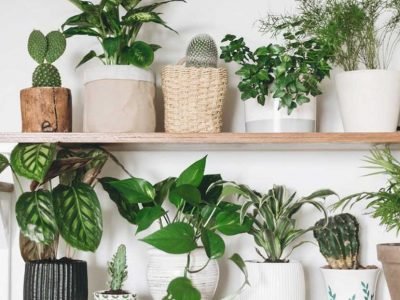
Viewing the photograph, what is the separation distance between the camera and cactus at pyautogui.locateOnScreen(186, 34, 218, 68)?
4.63 ft

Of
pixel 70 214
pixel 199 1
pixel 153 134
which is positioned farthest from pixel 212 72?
pixel 70 214

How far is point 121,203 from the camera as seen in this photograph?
144 cm

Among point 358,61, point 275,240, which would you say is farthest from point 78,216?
point 358,61

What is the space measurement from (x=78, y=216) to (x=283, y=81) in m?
0.48

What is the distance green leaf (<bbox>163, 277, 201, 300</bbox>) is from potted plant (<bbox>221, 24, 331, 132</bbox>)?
0.34m

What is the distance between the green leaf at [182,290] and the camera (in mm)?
1298

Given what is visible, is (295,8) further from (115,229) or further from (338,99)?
(115,229)

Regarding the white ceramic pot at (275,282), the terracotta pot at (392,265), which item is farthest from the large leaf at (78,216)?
the terracotta pot at (392,265)

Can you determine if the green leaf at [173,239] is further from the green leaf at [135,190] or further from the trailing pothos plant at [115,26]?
the trailing pothos plant at [115,26]

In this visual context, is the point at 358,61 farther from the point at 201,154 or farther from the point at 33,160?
the point at 33,160

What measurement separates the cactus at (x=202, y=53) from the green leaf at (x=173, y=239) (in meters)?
0.33

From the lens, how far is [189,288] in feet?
4.33

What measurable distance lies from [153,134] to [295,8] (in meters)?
0.48

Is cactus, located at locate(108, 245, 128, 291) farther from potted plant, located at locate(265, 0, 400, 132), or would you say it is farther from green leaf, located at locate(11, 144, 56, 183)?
potted plant, located at locate(265, 0, 400, 132)
